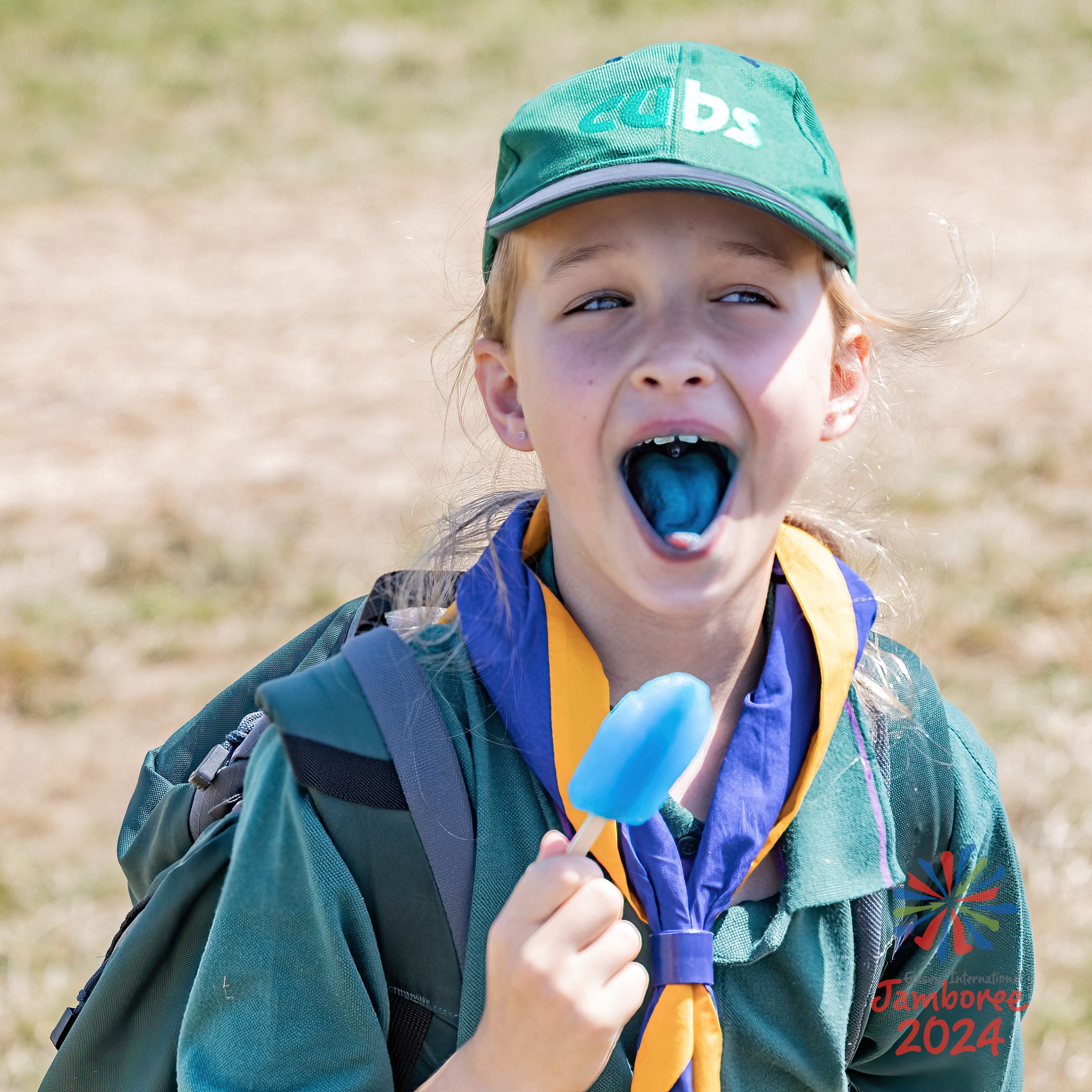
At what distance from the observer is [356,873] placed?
5.51 feet

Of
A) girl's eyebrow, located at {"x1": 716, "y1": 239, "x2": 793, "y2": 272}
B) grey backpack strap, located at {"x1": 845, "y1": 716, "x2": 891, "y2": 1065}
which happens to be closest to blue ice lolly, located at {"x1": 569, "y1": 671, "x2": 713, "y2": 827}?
grey backpack strap, located at {"x1": 845, "y1": 716, "x2": 891, "y2": 1065}

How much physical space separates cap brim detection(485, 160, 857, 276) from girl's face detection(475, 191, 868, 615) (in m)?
0.07

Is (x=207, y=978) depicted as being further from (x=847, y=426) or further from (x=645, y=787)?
(x=847, y=426)

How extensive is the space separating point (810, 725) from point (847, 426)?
466 millimetres

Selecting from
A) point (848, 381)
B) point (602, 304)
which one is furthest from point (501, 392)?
point (848, 381)

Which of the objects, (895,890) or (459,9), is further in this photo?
(459,9)

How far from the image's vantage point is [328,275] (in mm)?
8406

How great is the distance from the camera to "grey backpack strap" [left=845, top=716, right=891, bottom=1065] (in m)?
1.89

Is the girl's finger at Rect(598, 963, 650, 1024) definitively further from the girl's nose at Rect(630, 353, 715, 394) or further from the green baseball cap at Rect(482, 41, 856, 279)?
the green baseball cap at Rect(482, 41, 856, 279)

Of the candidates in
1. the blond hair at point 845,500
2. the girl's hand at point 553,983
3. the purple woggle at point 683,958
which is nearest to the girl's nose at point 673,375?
the blond hair at point 845,500

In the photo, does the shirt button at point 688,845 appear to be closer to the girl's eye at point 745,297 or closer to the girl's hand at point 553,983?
the girl's hand at point 553,983

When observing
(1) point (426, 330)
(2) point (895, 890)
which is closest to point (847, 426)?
(2) point (895, 890)

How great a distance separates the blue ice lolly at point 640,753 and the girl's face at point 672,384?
19 cm

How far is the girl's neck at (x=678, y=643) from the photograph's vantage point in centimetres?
195
